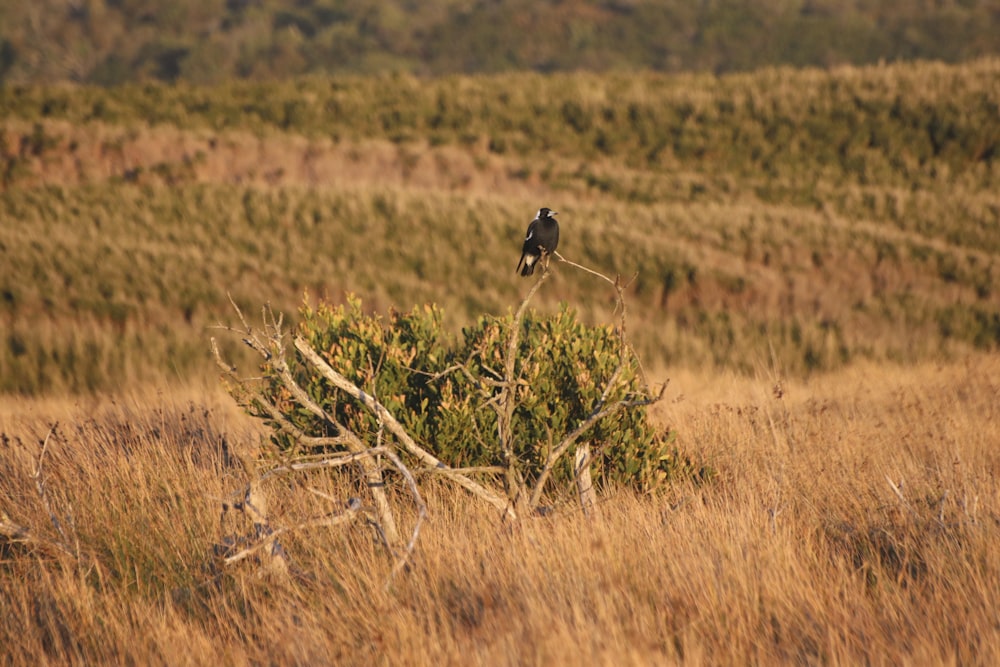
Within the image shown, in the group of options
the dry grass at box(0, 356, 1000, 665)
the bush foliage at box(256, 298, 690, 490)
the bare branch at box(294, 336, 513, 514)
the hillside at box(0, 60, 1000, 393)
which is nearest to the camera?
the dry grass at box(0, 356, 1000, 665)

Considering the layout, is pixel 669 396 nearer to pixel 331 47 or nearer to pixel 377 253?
pixel 377 253

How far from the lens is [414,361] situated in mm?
5512

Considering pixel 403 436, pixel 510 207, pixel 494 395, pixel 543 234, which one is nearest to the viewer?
Answer: pixel 403 436

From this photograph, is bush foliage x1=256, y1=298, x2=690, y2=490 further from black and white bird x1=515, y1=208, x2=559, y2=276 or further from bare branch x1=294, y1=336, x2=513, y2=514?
bare branch x1=294, y1=336, x2=513, y2=514

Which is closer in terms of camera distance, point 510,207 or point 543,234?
point 543,234

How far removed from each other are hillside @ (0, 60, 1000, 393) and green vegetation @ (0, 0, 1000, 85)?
77.3m

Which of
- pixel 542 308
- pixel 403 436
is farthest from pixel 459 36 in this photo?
pixel 403 436

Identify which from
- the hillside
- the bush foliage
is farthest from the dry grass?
the hillside

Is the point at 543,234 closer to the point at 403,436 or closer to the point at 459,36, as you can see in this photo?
the point at 403,436

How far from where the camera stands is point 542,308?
47.6 feet

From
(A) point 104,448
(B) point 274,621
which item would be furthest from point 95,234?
(B) point 274,621

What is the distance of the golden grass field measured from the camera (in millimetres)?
3146

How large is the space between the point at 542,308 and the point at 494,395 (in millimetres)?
9759

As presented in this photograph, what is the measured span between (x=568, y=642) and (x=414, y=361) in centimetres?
307
